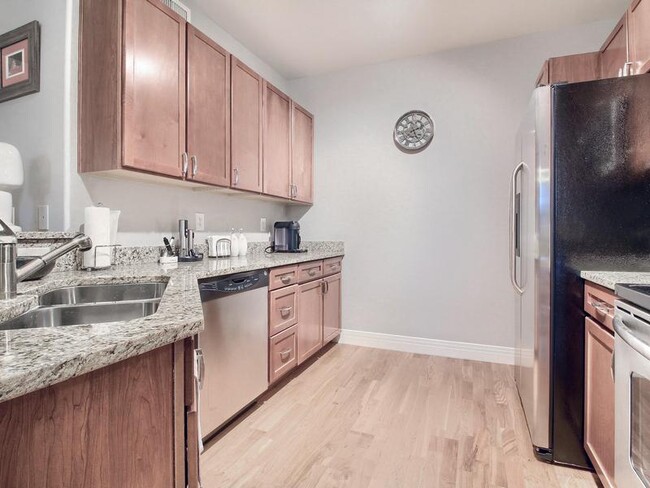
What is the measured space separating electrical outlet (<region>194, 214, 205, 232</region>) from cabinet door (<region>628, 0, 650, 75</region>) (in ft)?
8.74

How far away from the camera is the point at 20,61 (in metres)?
1.82

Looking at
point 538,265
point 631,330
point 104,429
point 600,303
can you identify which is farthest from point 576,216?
point 104,429

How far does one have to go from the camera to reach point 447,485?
1458 mm

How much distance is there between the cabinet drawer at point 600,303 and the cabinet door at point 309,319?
1.67 meters

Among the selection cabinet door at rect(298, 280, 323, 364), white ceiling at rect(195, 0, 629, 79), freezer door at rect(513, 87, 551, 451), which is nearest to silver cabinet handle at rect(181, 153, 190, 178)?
cabinet door at rect(298, 280, 323, 364)

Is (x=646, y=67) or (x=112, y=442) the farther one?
(x=646, y=67)

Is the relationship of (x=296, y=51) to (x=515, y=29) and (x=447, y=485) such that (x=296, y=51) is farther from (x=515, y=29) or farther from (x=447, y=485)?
(x=447, y=485)

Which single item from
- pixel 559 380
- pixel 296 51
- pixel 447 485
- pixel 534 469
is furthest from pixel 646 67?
pixel 296 51

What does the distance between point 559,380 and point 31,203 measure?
2731 mm

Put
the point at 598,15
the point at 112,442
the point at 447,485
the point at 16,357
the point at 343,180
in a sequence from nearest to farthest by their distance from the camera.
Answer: the point at 16,357 < the point at 112,442 < the point at 447,485 < the point at 598,15 < the point at 343,180

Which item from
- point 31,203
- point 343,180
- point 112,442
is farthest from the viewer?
point 343,180

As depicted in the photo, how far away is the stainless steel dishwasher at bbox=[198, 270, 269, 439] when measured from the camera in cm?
163

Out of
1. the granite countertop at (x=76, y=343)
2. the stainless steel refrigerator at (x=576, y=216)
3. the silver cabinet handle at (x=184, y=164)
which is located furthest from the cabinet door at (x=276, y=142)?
the granite countertop at (x=76, y=343)

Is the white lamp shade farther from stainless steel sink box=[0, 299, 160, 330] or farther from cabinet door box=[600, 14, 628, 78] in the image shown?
cabinet door box=[600, 14, 628, 78]
